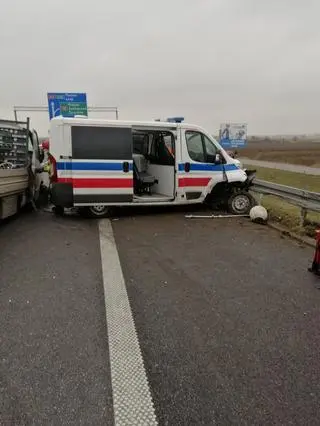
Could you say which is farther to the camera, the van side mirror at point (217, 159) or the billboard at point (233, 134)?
the billboard at point (233, 134)

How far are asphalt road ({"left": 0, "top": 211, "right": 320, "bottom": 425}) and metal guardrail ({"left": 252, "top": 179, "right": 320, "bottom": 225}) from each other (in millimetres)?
1251

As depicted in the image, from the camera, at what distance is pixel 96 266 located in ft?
17.6

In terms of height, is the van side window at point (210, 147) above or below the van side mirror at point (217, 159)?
above

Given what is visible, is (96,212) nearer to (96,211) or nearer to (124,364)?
(96,211)

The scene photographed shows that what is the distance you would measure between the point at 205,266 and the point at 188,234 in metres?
2.01

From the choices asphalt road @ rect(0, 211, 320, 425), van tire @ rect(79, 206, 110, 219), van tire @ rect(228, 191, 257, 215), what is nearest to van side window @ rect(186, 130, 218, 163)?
van tire @ rect(228, 191, 257, 215)

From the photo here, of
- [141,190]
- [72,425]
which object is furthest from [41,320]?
[141,190]

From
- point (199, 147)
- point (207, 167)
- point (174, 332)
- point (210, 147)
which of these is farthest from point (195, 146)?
point (174, 332)

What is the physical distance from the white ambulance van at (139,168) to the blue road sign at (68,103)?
1247cm

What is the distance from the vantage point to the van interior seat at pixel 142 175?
974 cm

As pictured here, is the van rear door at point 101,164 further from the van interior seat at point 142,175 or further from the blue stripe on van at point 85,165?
the van interior seat at point 142,175

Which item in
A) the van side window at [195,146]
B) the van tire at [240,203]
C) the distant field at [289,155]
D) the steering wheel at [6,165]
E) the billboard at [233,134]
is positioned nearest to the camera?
the steering wheel at [6,165]

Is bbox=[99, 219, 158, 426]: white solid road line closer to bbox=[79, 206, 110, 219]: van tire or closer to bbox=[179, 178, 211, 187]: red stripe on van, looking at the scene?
bbox=[79, 206, 110, 219]: van tire

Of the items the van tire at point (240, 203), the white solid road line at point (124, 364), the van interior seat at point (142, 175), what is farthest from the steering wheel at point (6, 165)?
the van tire at point (240, 203)
